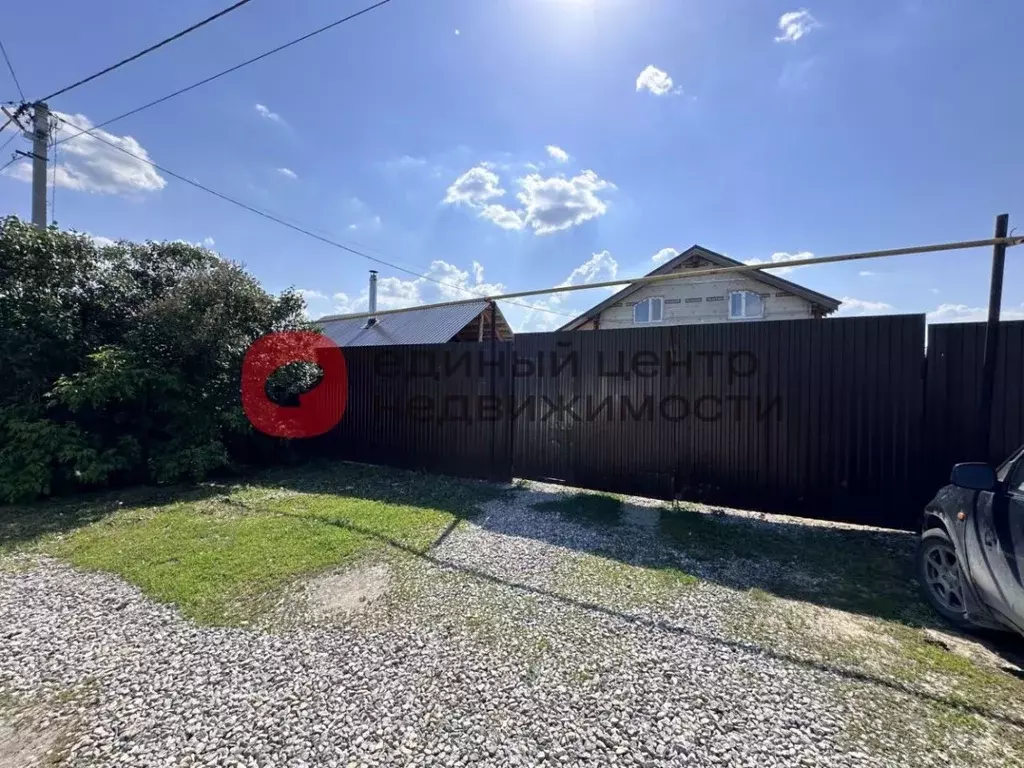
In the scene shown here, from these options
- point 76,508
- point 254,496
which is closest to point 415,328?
point 254,496

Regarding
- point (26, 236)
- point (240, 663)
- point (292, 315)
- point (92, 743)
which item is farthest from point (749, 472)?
point (26, 236)

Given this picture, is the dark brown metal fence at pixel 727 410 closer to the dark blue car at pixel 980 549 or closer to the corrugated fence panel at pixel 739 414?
the corrugated fence panel at pixel 739 414

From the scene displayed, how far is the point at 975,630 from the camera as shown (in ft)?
8.32

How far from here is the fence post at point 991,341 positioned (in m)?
3.51

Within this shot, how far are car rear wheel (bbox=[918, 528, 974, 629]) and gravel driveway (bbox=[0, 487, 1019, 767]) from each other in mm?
1202

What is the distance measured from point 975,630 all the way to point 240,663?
410cm

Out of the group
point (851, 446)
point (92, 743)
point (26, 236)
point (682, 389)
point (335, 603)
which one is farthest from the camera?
point (26, 236)

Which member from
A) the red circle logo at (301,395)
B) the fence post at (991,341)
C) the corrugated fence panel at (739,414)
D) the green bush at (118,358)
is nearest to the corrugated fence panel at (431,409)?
the red circle logo at (301,395)

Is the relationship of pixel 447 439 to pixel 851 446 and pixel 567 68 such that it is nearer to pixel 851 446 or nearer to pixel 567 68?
pixel 851 446

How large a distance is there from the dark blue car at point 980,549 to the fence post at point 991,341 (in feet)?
4.17

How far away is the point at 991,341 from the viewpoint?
11.9 feet

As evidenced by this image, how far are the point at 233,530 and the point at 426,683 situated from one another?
3.13 metres

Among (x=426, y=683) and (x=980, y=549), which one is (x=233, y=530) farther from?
(x=980, y=549)

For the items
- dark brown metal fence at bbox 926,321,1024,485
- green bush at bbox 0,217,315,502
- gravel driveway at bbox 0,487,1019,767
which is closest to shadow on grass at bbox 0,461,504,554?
green bush at bbox 0,217,315,502
